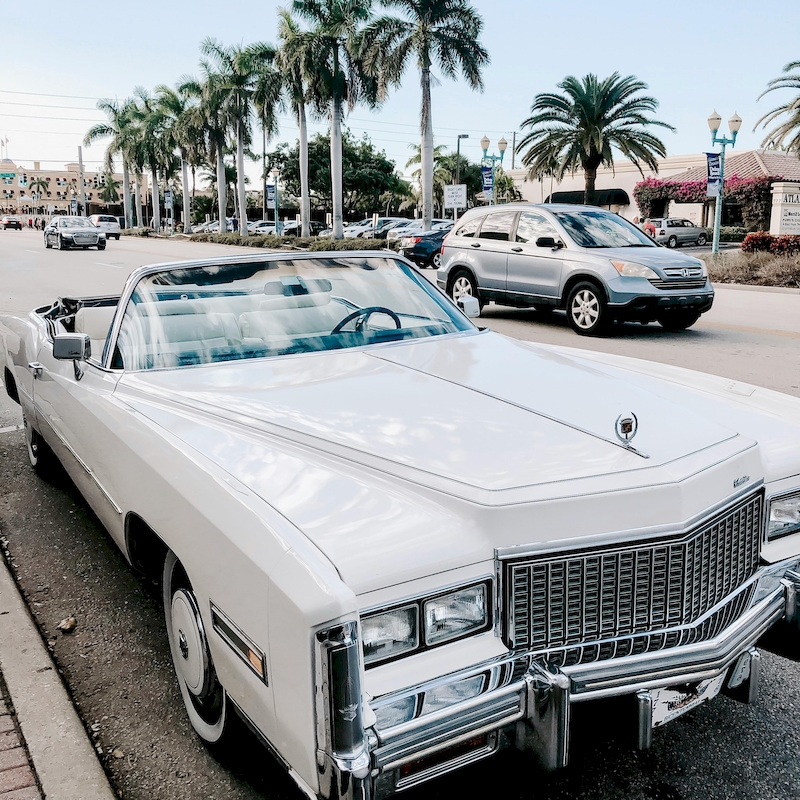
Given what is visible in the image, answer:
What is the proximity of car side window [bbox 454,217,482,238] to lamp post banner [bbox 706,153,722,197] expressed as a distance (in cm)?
1232

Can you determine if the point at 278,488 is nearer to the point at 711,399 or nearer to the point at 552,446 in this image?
the point at 552,446

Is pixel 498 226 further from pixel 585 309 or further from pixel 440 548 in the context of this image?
pixel 440 548

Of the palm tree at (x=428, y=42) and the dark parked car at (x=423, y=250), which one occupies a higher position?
the palm tree at (x=428, y=42)

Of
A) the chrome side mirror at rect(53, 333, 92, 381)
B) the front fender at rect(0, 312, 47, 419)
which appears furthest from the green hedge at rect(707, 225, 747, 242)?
the chrome side mirror at rect(53, 333, 92, 381)

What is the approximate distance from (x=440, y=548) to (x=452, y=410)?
2.63 ft

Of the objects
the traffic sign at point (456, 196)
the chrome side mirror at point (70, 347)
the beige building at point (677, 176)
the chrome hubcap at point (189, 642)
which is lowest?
the chrome hubcap at point (189, 642)

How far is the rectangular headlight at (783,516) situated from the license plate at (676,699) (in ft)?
2.05

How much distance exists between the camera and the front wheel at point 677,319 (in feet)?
38.1

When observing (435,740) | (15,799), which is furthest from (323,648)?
(15,799)

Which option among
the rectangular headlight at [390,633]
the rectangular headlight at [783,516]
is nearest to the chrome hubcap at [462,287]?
the rectangular headlight at [783,516]

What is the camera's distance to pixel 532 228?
1243 cm

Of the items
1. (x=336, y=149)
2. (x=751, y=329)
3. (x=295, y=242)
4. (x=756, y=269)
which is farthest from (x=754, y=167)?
(x=751, y=329)

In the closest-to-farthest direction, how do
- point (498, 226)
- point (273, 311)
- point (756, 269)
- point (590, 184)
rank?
point (273, 311) → point (498, 226) → point (756, 269) → point (590, 184)

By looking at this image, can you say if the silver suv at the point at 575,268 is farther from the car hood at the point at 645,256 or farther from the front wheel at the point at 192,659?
the front wheel at the point at 192,659
